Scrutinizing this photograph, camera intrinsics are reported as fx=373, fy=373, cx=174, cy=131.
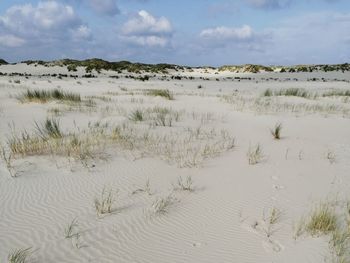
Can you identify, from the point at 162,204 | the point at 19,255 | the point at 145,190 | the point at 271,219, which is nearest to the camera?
the point at 19,255

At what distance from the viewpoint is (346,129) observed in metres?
9.70

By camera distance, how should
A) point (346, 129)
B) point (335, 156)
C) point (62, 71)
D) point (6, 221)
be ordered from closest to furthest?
point (6, 221), point (335, 156), point (346, 129), point (62, 71)

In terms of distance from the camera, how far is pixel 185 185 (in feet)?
16.6

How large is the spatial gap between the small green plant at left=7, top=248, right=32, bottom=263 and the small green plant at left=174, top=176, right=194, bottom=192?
7.07 feet

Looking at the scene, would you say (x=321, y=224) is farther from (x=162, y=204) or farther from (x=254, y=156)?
(x=254, y=156)

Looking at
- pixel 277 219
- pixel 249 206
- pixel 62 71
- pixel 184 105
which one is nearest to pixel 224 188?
pixel 249 206

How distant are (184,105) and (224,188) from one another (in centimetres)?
875

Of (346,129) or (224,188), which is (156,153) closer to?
(224,188)

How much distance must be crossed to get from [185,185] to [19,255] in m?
2.44

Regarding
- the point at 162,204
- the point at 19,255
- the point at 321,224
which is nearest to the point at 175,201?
the point at 162,204

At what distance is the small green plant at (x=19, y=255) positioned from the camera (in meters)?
3.02

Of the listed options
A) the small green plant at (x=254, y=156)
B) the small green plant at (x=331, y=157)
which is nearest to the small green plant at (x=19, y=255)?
the small green plant at (x=254, y=156)

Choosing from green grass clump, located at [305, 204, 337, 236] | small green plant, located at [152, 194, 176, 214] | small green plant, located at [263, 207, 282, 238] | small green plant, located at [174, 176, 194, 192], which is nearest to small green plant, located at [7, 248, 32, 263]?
small green plant, located at [152, 194, 176, 214]

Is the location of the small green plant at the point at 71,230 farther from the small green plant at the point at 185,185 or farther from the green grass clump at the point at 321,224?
the green grass clump at the point at 321,224
